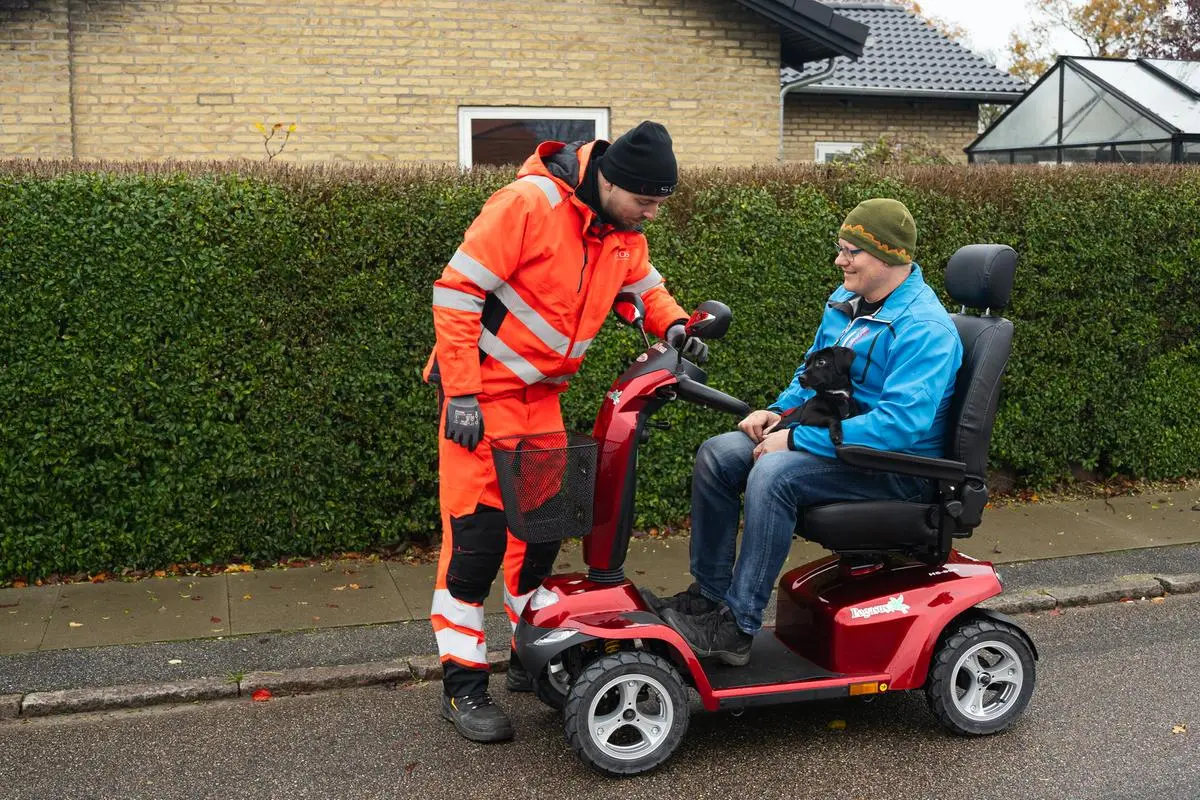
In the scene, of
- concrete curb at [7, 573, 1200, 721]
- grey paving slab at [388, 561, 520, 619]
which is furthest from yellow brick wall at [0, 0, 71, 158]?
concrete curb at [7, 573, 1200, 721]

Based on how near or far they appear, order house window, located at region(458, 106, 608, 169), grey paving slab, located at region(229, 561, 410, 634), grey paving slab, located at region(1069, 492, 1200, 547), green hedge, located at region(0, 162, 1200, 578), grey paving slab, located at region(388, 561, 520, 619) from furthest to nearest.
→ house window, located at region(458, 106, 608, 169)
grey paving slab, located at region(1069, 492, 1200, 547)
green hedge, located at region(0, 162, 1200, 578)
grey paving slab, located at region(388, 561, 520, 619)
grey paving slab, located at region(229, 561, 410, 634)

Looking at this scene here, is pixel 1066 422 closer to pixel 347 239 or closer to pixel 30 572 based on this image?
pixel 347 239

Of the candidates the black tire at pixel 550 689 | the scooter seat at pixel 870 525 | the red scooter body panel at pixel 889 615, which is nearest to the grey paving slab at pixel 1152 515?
the red scooter body panel at pixel 889 615

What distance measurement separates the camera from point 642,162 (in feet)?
13.6

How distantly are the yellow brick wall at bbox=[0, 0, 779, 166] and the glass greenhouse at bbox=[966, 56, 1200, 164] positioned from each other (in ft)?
14.2

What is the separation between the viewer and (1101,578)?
259 inches

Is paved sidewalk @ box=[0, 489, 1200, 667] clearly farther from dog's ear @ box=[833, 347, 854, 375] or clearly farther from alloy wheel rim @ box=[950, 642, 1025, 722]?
dog's ear @ box=[833, 347, 854, 375]

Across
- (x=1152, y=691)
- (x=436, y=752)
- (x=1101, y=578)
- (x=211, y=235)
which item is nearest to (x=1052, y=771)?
(x=1152, y=691)

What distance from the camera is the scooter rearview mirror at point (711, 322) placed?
4.44m

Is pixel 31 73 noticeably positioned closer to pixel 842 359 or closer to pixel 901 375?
pixel 842 359

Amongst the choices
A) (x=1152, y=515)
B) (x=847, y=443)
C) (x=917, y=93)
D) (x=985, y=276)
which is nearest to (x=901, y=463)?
(x=847, y=443)

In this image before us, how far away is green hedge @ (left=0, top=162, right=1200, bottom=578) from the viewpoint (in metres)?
6.14

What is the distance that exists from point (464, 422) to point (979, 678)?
6.76 ft

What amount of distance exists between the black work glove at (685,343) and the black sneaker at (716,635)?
911mm
